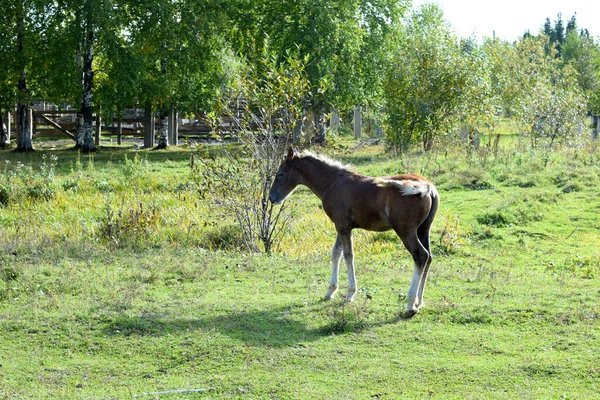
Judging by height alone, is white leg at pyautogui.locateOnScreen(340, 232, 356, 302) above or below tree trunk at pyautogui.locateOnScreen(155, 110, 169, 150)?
below

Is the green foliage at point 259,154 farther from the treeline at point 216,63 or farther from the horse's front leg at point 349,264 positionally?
the treeline at point 216,63

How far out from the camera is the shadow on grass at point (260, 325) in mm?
8570

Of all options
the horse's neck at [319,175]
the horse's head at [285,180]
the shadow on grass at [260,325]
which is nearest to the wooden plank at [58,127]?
the horse's head at [285,180]

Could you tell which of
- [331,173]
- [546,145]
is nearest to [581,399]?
[331,173]

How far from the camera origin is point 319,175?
10359 millimetres

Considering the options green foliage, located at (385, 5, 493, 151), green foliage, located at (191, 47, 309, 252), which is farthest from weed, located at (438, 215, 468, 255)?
green foliage, located at (385, 5, 493, 151)

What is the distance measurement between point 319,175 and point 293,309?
199 centimetres

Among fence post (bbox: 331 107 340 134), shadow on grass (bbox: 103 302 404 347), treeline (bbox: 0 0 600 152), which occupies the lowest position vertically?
shadow on grass (bbox: 103 302 404 347)

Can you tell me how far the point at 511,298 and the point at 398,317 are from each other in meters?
1.89

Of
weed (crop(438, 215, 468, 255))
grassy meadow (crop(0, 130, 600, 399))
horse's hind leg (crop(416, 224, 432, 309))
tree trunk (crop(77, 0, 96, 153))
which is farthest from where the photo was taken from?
tree trunk (crop(77, 0, 96, 153))

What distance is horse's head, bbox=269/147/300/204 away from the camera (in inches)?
418

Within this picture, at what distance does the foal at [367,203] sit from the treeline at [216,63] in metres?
16.7

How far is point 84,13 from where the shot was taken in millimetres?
29141

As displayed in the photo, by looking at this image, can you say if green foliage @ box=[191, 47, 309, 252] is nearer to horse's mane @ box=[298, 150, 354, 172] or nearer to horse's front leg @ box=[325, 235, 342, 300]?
horse's mane @ box=[298, 150, 354, 172]
